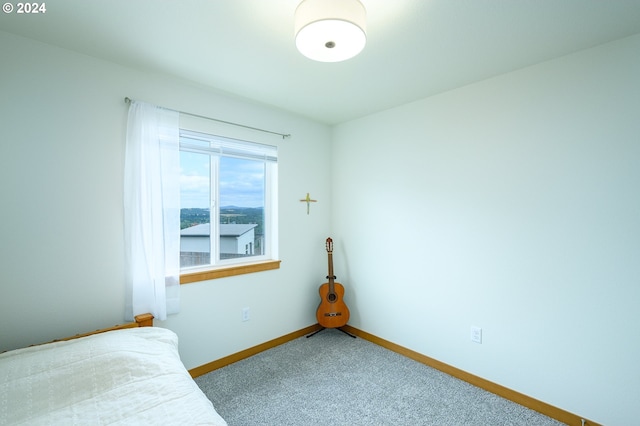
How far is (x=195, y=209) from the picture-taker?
248 centimetres

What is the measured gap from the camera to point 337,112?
2939 millimetres

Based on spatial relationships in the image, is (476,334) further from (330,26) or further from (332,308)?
(330,26)

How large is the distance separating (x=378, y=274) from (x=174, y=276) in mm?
1886

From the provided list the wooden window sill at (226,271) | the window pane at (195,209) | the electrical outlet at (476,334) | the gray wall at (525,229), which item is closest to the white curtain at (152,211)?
the wooden window sill at (226,271)

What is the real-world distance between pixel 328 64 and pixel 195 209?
5.25 ft

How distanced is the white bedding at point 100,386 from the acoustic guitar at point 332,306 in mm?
1725

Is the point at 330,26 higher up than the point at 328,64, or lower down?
lower down

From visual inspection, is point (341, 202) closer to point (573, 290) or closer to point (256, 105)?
point (256, 105)

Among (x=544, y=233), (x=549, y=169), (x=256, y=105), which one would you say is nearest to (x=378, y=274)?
(x=544, y=233)

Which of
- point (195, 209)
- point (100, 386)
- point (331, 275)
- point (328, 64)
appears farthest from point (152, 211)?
point (331, 275)

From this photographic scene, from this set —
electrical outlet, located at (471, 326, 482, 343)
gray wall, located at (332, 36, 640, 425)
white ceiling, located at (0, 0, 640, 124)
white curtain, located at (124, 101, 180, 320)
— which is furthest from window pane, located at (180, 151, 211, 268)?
electrical outlet, located at (471, 326, 482, 343)

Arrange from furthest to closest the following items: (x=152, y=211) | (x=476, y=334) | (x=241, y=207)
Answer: (x=241, y=207) → (x=476, y=334) → (x=152, y=211)

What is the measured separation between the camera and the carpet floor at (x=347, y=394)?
1872mm

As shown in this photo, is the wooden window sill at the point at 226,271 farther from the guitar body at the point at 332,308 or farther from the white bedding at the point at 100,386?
the white bedding at the point at 100,386
